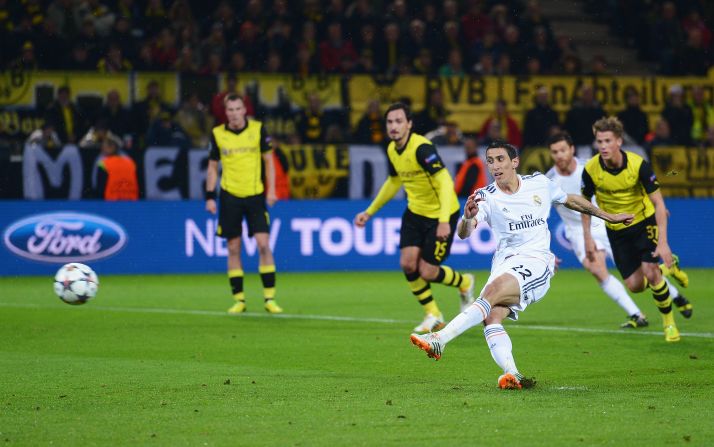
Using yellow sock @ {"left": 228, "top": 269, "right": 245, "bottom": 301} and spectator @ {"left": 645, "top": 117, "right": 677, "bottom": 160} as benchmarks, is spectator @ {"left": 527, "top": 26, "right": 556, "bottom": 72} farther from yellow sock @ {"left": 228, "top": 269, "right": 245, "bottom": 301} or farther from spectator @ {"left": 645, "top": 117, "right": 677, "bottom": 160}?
yellow sock @ {"left": 228, "top": 269, "right": 245, "bottom": 301}

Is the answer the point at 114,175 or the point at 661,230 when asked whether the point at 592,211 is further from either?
the point at 114,175

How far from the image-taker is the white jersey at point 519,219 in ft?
28.0

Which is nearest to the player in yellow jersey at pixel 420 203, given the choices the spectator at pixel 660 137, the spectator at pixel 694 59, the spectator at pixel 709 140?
the spectator at pixel 660 137

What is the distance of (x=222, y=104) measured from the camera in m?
19.5

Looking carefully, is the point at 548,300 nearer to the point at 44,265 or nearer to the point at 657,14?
the point at 44,265

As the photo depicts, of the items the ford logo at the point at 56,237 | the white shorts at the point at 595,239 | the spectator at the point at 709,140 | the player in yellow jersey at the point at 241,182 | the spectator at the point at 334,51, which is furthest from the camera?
the spectator at the point at 334,51

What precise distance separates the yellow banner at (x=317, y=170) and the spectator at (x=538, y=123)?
360cm

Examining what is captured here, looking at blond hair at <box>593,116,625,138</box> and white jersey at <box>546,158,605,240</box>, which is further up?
blond hair at <box>593,116,625,138</box>

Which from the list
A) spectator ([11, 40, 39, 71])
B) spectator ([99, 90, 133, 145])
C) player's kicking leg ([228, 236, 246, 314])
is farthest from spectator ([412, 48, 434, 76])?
player's kicking leg ([228, 236, 246, 314])

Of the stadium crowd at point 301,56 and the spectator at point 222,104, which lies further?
the stadium crowd at point 301,56

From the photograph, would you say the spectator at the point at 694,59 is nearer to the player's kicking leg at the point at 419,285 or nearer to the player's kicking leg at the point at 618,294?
the player's kicking leg at the point at 618,294

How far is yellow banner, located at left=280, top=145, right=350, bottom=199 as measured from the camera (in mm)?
20062

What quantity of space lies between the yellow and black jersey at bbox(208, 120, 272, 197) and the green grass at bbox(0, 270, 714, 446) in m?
1.42

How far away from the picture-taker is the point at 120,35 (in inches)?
833
